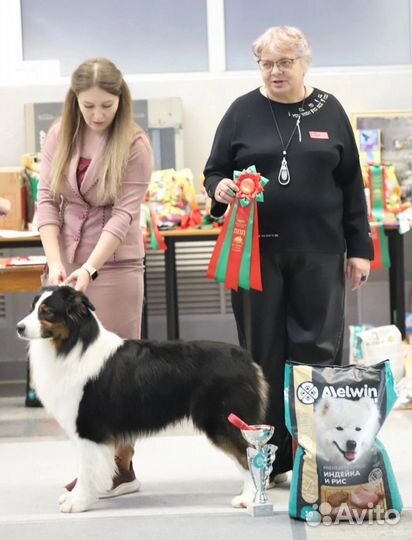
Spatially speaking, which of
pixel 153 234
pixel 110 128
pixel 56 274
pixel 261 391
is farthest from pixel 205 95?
pixel 261 391

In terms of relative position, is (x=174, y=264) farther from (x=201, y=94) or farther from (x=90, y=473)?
(x=90, y=473)

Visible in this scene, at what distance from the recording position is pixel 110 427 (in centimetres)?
322

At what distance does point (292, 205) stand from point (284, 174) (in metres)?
0.10

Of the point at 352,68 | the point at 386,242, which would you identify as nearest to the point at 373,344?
the point at 386,242

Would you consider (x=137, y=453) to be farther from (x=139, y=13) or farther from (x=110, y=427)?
(x=139, y=13)

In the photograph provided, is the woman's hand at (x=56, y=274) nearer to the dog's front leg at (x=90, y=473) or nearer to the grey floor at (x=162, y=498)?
the dog's front leg at (x=90, y=473)

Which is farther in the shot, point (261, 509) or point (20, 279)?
point (20, 279)

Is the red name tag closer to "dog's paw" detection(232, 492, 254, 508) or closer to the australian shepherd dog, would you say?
the australian shepherd dog

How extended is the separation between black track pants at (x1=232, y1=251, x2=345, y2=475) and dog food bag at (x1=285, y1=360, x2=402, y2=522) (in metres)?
0.37

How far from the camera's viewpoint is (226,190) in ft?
11.0

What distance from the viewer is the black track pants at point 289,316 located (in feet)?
11.2

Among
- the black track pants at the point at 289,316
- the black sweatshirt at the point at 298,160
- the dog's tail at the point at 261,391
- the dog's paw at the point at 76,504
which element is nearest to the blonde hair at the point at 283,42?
the black sweatshirt at the point at 298,160

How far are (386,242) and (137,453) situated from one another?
6.92 feet

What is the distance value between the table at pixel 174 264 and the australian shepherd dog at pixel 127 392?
7.50 feet
